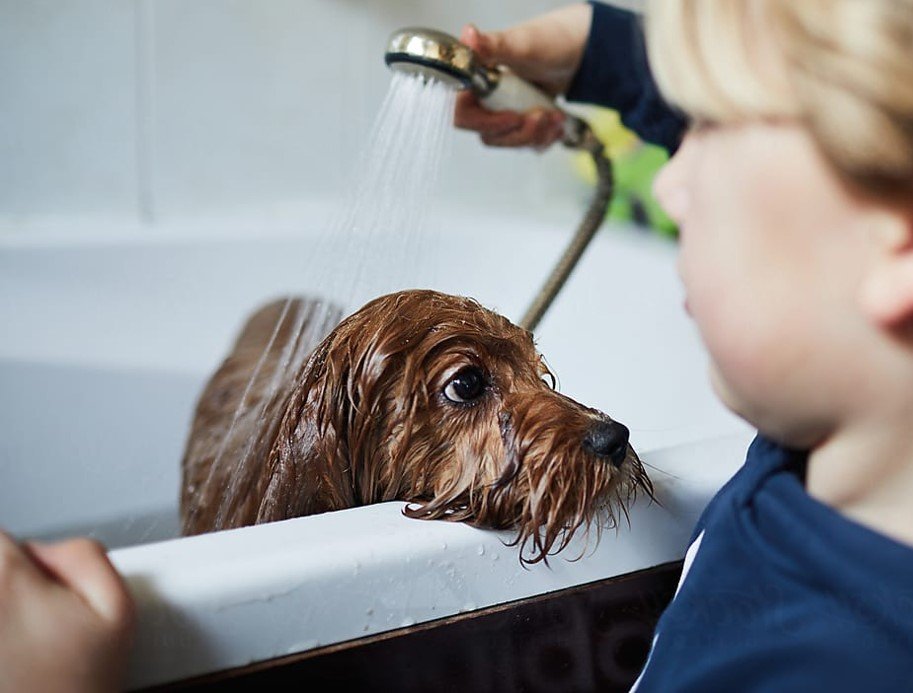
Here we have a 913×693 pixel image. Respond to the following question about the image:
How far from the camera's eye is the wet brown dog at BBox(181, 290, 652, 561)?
0.74m

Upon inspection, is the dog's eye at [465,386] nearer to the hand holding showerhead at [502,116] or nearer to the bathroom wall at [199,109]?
the hand holding showerhead at [502,116]

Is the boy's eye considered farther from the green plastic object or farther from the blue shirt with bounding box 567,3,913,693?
the green plastic object

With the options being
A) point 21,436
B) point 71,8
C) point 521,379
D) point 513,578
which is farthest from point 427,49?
point 71,8

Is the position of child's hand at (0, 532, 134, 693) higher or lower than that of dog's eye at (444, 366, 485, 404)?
lower

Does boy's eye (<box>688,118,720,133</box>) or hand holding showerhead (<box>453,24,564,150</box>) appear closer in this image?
boy's eye (<box>688,118,720,133</box>)

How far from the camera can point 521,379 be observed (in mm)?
834

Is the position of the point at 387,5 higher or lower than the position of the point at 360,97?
higher

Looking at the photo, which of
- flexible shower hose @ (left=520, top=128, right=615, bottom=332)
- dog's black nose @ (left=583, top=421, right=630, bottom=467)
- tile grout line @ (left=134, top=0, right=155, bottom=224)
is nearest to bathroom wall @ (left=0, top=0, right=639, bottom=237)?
tile grout line @ (left=134, top=0, right=155, bottom=224)

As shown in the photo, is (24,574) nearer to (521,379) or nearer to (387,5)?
(521,379)

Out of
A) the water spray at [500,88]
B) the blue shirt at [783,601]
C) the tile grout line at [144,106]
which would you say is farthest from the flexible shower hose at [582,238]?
the tile grout line at [144,106]

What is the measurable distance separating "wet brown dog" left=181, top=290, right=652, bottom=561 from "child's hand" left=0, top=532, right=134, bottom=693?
0.77 ft

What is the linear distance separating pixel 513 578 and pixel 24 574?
1.06ft

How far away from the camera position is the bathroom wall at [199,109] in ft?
5.84

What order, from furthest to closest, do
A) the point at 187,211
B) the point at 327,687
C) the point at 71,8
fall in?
the point at 187,211 < the point at 71,8 < the point at 327,687
